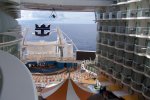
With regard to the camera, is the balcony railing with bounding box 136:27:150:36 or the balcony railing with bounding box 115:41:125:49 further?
the balcony railing with bounding box 115:41:125:49

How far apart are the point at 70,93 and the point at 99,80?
1393cm

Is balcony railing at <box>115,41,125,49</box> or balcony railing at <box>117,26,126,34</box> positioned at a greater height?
balcony railing at <box>117,26,126,34</box>

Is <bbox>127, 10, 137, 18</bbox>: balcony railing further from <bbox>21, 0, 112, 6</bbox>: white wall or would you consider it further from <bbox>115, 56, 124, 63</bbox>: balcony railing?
<bbox>21, 0, 112, 6</bbox>: white wall

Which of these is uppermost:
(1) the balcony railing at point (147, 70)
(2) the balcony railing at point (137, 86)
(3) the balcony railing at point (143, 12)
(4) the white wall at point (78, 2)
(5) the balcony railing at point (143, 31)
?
(4) the white wall at point (78, 2)

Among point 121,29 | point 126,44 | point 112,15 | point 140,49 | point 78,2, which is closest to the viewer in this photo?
point 140,49

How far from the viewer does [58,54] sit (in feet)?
181

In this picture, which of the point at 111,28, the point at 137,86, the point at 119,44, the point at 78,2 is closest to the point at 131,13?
the point at 119,44

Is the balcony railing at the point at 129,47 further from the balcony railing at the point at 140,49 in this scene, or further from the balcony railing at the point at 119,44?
the balcony railing at the point at 119,44

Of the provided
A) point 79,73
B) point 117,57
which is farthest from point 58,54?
point 117,57

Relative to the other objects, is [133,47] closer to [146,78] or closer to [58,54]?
[146,78]

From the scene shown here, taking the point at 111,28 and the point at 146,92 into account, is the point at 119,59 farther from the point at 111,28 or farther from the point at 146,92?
the point at 146,92

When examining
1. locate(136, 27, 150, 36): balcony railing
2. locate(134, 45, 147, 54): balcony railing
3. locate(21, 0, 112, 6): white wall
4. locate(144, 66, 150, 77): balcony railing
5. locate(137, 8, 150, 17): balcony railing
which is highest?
locate(21, 0, 112, 6): white wall

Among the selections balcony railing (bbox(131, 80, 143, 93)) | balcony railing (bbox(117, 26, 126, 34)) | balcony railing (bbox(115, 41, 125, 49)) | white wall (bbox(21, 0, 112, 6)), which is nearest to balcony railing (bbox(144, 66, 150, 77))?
balcony railing (bbox(131, 80, 143, 93))

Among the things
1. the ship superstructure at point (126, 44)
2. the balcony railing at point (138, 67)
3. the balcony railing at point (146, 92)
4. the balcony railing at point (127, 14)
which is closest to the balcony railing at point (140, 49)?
the ship superstructure at point (126, 44)
